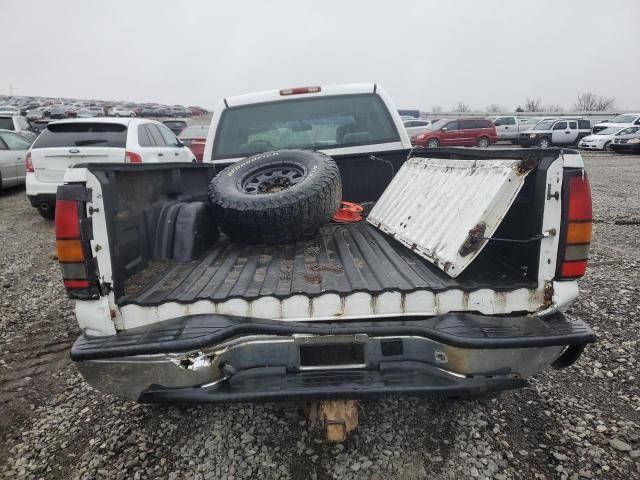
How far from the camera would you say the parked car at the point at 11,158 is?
10094mm

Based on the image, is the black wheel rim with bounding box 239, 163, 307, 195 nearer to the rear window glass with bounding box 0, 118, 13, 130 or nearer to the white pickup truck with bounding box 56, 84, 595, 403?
the white pickup truck with bounding box 56, 84, 595, 403

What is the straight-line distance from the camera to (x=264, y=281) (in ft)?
7.24

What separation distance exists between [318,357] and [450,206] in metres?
1.19

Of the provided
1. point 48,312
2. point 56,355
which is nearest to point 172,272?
point 56,355

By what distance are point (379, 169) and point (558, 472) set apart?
2.69 m

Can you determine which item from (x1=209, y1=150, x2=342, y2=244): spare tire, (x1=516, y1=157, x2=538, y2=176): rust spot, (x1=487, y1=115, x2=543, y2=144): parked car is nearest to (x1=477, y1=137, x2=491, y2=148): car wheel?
(x1=487, y1=115, x2=543, y2=144): parked car

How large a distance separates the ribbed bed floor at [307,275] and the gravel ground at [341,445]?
0.87m

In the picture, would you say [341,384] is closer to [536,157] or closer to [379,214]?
[536,157]

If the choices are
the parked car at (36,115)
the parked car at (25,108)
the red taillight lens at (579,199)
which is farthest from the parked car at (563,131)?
the parked car at (25,108)

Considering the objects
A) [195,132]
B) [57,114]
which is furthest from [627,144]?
[57,114]

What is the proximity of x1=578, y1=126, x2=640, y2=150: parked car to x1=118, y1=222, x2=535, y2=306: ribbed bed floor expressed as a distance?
75.4 ft

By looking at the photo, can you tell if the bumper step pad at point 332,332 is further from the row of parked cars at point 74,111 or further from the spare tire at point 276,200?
the row of parked cars at point 74,111

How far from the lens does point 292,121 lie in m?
4.18

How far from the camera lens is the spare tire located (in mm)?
2668
